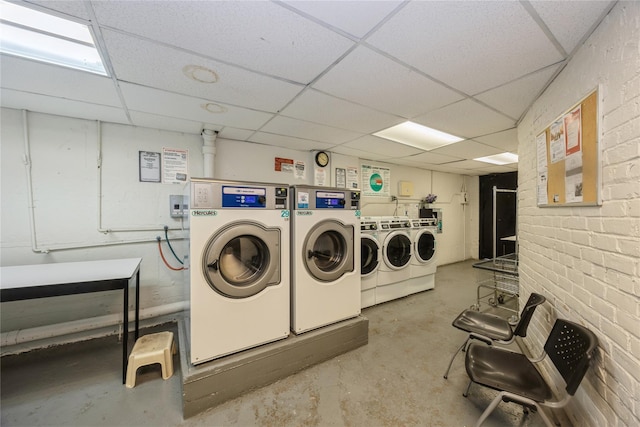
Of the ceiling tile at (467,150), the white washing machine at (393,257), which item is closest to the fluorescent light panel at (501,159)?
the ceiling tile at (467,150)

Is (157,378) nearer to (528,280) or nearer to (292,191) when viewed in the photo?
(292,191)

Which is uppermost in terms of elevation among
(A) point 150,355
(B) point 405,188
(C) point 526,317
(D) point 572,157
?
(B) point 405,188

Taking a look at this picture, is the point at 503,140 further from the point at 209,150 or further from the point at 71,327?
the point at 71,327

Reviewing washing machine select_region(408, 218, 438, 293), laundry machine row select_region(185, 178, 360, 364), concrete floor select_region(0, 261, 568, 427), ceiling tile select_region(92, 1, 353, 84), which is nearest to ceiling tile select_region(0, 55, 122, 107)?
ceiling tile select_region(92, 1, 353, 84)

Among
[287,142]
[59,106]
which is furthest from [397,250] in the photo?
[59,106]

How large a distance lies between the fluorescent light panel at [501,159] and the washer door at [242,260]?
409 centimetres

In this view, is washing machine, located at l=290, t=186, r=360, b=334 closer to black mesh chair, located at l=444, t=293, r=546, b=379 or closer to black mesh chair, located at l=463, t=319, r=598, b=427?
black mesh chair, located at l=444, t=293, r=546, b=379

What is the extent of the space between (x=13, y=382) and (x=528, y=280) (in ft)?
14.5

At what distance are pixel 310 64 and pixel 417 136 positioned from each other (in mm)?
2068

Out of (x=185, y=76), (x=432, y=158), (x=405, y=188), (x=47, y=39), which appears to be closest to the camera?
(x=47, y=39)

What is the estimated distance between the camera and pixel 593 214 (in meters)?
1.28

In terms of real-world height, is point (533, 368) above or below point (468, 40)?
below

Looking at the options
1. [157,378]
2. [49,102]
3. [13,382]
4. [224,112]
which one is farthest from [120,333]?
[224,112]

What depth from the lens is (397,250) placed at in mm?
3535
